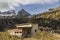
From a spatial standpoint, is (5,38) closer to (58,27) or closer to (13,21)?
(13,21)

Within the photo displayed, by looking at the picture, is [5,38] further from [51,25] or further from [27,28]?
[51,25]

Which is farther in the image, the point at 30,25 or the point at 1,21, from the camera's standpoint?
the point at 1,21

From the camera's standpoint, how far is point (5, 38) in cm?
755

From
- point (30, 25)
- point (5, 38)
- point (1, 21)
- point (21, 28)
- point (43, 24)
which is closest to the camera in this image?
point (5, 38)

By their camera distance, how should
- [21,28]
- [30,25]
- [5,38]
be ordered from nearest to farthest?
[5,38], [21,28], [30,25]

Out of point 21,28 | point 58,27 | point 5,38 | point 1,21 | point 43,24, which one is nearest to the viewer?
point 5,38

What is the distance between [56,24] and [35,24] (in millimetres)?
5672

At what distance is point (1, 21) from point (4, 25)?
1566 mm

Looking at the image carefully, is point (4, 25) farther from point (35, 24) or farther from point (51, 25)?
point (51, 25)

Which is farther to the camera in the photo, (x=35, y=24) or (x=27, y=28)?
(x=35, y=24)

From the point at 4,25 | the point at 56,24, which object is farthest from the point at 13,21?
the point at 56,24

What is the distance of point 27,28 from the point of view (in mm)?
19781

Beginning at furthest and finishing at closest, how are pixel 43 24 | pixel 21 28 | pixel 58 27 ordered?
pixel 58 27 → pixel 43 24 → pixel 21 28

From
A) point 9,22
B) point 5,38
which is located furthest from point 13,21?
point 5,38
